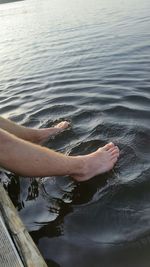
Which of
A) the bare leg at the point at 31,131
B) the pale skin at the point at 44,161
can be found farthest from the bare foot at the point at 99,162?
the bare leg at the point at 31,131

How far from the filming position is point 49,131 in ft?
14.5

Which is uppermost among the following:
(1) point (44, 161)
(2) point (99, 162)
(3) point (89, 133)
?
(1) point (44, 161)

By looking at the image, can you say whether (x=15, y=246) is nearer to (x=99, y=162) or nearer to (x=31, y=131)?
(x=99, y=162)

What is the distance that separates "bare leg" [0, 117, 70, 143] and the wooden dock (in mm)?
1534

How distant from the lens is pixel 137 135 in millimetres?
A: 4145

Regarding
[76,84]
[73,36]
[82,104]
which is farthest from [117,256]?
[73,36]

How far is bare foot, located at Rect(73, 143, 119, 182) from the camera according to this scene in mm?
3377

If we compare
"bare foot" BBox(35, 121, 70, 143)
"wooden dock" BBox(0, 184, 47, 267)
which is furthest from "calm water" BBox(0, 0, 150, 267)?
"wooden dock" BBox(0, 184, 47, 267)

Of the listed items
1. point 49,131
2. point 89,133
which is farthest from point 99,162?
point 49,131

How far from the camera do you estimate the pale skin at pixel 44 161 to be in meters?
2.90

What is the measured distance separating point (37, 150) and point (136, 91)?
3036 mm

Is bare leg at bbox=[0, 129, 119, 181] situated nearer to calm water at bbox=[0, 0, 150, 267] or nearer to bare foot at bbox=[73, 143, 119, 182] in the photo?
bare foot at bbox=[73, 143, 119, 182]

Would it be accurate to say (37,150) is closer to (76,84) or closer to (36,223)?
(36,223)

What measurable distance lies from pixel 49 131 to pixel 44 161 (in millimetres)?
1438
